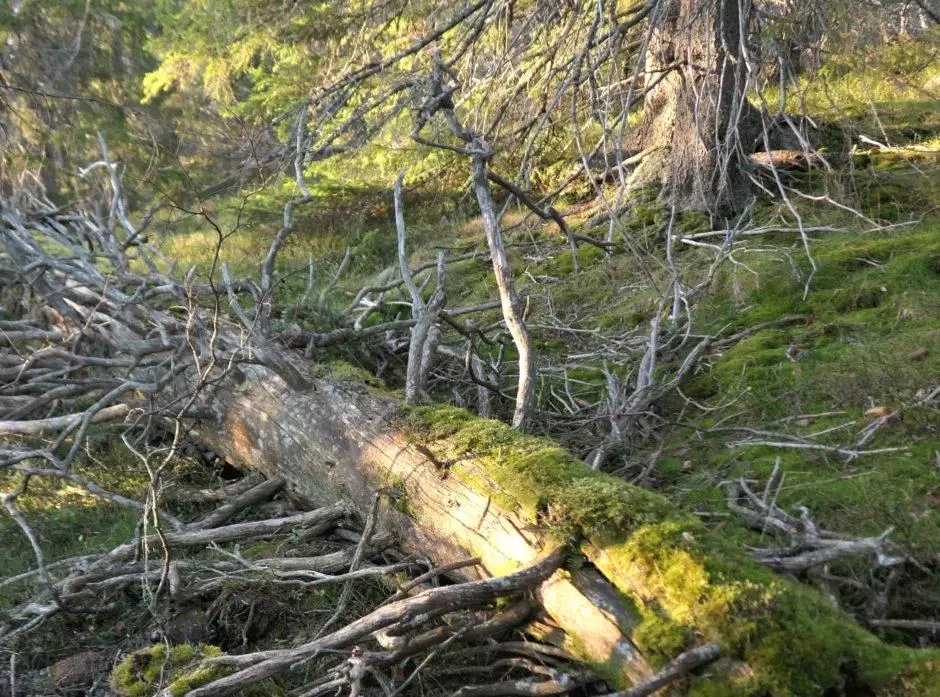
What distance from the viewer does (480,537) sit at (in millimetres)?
2744

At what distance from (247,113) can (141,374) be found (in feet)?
19.7

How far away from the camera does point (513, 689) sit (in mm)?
2367

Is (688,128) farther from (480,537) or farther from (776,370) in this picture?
(480,537)

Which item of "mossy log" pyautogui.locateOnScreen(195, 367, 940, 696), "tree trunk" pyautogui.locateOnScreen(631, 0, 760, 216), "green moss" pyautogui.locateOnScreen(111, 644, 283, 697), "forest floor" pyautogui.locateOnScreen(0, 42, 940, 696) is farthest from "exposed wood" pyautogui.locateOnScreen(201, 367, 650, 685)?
"tree trunk" pyautogui.locateOnScreen(631, 0, 760, 216)

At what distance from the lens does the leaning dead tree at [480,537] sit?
2.02 meters

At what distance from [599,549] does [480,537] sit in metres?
0.53

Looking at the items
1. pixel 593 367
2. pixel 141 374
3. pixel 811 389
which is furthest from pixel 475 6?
pixel 141 374

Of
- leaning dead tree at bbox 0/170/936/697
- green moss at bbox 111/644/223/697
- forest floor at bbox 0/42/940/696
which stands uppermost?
leaning dead tree at bbox 0/170/936/697

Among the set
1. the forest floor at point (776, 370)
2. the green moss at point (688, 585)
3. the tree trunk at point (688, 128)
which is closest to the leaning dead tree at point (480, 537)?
the green moss at point (688, 585)

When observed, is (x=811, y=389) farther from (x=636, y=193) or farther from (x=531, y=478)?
(x=636, y=193)

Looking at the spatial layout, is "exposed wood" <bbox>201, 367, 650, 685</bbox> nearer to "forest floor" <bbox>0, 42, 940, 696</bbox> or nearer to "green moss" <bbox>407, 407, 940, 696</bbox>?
"green moss" <bbox>407, 407, 940, 696</bbox>

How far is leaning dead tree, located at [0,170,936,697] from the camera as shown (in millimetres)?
2023

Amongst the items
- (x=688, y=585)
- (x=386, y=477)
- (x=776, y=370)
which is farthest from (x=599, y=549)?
(x=776, y=370)

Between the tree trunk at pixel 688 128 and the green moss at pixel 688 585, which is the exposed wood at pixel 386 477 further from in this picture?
the tree trunk at pixel 688 128
